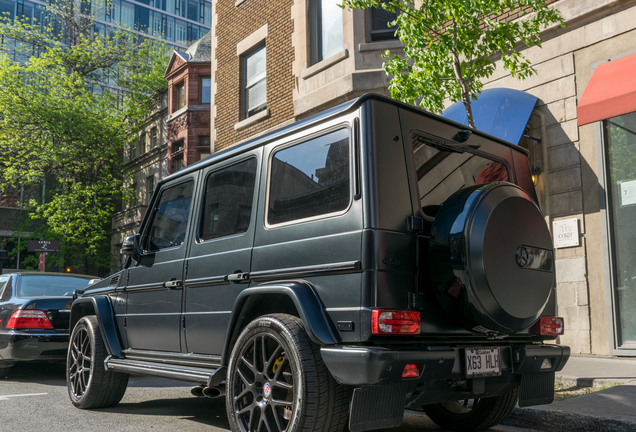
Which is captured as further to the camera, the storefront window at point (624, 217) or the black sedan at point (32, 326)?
the storefront window at point (624, 217)

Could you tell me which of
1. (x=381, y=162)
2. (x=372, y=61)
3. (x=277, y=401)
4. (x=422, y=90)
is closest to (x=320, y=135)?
(x=381, y=162)

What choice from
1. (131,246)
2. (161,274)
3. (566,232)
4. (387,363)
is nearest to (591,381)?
(566,232)

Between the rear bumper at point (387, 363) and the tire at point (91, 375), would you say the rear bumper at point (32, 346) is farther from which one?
the rear bumper at point (387, 363)

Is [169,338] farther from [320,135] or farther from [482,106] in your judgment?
[482,106]

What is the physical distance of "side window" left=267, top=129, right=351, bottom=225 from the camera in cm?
378

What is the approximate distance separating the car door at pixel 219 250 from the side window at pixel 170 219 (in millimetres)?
267

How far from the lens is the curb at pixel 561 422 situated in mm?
4340

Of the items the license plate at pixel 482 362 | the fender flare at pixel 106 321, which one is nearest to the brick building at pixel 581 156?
the license plate at pixel 482 362

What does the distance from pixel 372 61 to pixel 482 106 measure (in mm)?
3314

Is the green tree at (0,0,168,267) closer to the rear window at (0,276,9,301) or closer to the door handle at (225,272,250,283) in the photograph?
the rear window at (0,276,9,301)

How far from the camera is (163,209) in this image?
567 centimetres

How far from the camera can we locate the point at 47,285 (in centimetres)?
865

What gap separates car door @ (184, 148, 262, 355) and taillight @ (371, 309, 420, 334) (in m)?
1.23

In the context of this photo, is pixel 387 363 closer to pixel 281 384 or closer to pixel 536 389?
pixel 281 384
